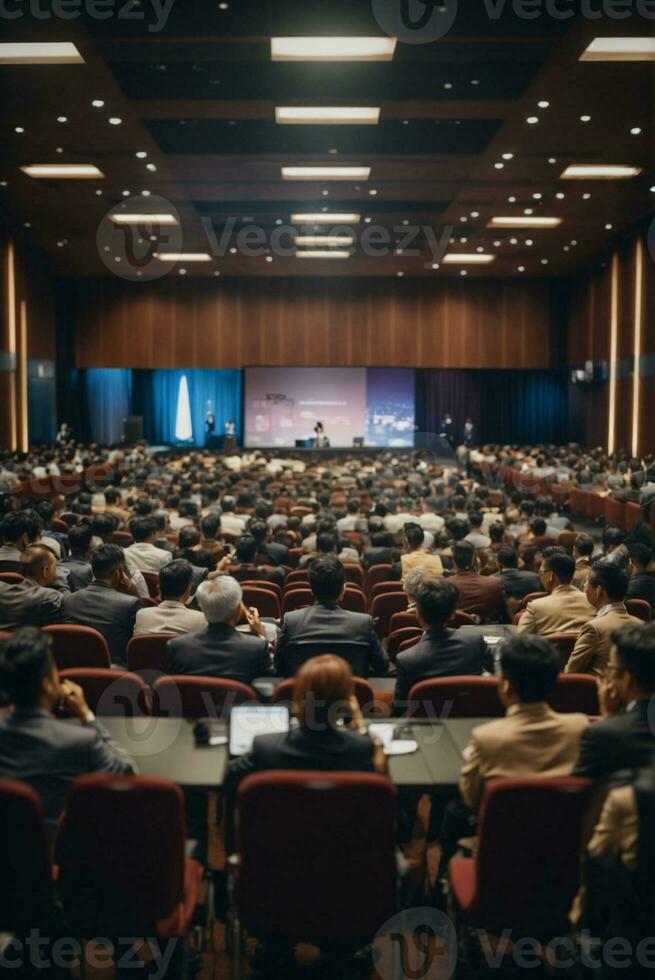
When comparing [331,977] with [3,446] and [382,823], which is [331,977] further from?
[3,446]

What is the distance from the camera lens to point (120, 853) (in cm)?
251

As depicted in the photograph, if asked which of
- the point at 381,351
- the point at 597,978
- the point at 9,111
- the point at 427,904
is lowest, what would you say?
the point at 427,904

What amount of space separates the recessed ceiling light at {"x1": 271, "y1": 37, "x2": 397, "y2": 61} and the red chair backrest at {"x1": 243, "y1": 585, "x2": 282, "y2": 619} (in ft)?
22.6

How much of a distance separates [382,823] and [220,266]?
22923 millimetres

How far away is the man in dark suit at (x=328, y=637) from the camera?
457 centimetres

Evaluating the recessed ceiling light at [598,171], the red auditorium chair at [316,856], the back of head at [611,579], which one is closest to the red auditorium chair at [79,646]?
the red auditorium chair at [316,856]

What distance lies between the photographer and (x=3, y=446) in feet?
63.3

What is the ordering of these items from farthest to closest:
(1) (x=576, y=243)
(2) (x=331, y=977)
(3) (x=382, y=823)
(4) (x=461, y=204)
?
(1) (x=576, y=243) < (4) (x=461, y=204) < (2) (x=331, y=977) < (3) (x=382, y=823)

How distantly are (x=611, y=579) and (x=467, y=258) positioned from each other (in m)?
19.5

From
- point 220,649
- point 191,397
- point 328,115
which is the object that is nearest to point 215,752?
point 220,649

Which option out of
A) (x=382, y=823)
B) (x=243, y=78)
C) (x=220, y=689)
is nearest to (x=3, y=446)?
(x=243, y=78)

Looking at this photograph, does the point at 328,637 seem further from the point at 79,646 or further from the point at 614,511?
the point at 614,511

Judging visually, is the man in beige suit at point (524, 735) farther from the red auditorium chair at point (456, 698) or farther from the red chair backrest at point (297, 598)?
the red chair backrest at point (297, 598)

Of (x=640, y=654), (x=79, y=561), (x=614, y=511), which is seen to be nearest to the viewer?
(x=640, y=654)
